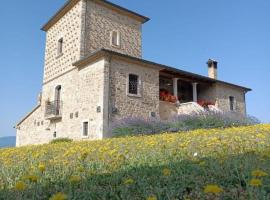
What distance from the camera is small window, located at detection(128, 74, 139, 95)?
16.9 m

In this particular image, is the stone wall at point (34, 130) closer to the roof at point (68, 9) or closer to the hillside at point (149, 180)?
the roof at point (68, 9)

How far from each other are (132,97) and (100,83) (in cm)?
Answer: 205

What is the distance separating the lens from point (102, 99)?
1531cm

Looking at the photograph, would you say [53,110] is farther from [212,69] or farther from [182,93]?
[212,69]

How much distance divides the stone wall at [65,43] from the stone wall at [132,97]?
356 centimetres

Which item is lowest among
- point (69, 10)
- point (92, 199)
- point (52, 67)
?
point (92, 199)

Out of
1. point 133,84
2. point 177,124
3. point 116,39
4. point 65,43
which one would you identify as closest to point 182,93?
point 116,39

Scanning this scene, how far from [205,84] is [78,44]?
1014 cm

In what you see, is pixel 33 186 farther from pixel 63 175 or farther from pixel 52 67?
pixel 52 67

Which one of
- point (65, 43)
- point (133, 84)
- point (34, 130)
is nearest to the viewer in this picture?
point (133, 84)

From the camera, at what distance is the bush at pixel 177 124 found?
1345 centimetres

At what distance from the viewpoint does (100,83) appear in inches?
620

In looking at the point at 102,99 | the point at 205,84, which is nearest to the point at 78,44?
the point at 102,99

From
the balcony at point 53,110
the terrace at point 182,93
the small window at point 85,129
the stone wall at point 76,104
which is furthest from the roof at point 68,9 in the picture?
the small window at point 85,129
